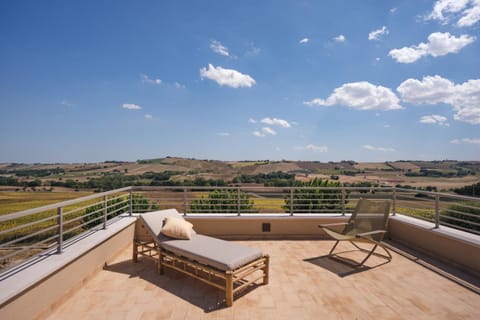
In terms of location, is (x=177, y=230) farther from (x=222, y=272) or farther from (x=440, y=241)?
(x=440, y=241)

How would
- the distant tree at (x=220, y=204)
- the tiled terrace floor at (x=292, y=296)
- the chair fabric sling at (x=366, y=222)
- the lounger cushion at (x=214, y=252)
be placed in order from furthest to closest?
1. the distant tree at (x=220, y=204)
2. the chair fabric sling at (x=366, y=222)
3. the lounger cushion at (x=214, y=252)
4. the tiled terrace floor at (x=292, y=296)

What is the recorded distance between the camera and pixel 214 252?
3.12 metres

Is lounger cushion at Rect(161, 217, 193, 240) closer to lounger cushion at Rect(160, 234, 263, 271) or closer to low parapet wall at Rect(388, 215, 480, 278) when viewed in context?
lounger cushion at Rect(160, 234, 263, 271)

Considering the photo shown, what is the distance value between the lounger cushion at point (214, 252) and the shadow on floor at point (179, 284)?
1.15 feet

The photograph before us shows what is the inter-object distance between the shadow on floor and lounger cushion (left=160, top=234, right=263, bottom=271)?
13.9 inches

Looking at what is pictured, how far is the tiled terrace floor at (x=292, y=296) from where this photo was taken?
2586 mm

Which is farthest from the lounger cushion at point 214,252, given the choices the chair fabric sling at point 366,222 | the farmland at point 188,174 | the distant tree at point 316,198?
the farmland at point 188,174

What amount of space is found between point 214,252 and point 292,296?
1.01 metres

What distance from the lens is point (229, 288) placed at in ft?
8.94

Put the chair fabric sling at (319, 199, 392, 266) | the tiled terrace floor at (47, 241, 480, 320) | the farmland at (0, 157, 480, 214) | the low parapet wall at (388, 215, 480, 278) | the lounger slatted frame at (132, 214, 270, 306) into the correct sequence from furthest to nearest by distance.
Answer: the farmland at (0, 157, 480, 214)
the chair fabric sling at (319, 199, 392, 266)
the low parapet wall at (388, 215, 480, 278)
the lounger slatted frame at (132, 214, 270, 306)
the tiled terrace floor at (47, 241, 480, 320)

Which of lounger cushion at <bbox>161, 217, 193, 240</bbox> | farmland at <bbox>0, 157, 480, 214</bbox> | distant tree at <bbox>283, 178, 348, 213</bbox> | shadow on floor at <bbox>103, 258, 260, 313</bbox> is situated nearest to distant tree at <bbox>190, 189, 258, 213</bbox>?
distant tree at <bbox>283, 178, 348, 213</bbox>

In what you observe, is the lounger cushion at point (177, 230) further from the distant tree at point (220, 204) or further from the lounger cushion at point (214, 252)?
the distant tree at point (220, 204)

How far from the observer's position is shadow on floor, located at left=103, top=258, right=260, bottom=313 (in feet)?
9.27

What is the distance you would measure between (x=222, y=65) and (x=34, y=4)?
505 centimetres
